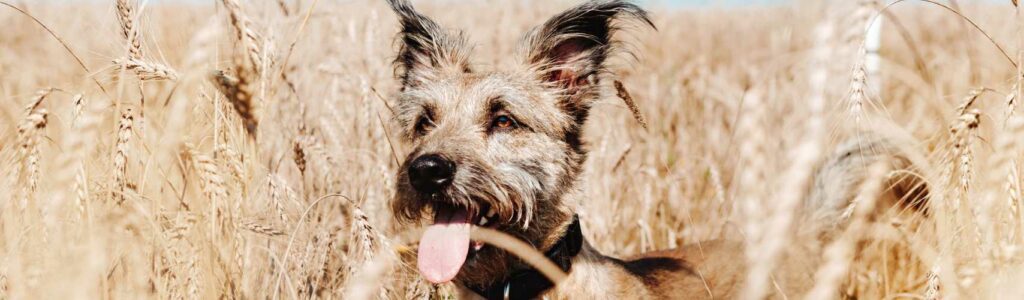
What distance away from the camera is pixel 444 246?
10.3 ft

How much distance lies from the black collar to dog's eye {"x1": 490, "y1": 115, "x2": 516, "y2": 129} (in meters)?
0.54

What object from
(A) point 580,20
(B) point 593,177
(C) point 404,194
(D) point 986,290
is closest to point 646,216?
(B) point 593,177

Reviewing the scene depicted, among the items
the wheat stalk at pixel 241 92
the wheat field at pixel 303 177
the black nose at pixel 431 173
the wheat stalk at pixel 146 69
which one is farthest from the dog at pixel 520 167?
the wheat stalk at pixel 241 92

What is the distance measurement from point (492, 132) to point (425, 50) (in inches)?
32.8

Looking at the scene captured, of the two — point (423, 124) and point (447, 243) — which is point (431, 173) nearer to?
point (447, 243)

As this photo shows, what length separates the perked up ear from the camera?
12.2 ft

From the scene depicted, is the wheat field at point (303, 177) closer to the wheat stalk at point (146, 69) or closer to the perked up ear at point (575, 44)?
the wheat stalk at point (146, 69)

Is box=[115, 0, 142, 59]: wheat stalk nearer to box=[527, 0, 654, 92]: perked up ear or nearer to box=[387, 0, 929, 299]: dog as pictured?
box=[387, 0, 929, 299]: dog

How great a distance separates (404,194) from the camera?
324 centimetres

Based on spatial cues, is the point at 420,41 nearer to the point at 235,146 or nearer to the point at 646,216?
the point at 235,146

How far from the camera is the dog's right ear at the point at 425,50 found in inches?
165

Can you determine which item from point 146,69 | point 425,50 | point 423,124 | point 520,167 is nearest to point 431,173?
point 520,167

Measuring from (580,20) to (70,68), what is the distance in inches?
272

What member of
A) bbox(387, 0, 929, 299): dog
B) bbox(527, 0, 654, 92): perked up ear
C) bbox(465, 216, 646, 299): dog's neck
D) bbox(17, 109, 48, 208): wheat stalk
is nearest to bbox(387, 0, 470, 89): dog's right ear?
bbox(387, 0, 929, 299): dog
